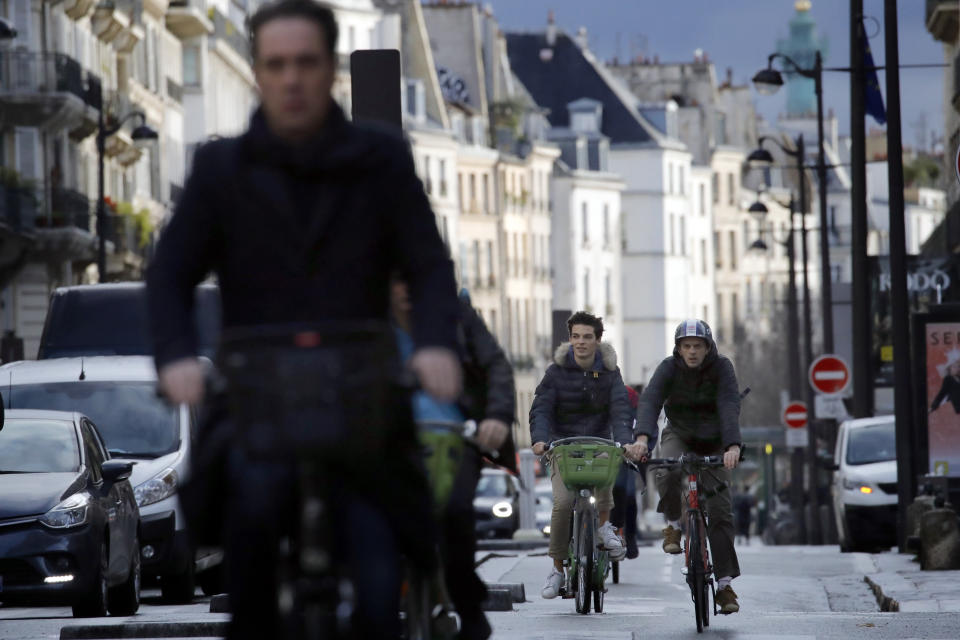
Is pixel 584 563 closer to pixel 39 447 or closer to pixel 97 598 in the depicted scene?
pixel 97 598

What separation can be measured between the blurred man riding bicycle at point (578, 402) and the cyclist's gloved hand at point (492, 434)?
8.33 meters

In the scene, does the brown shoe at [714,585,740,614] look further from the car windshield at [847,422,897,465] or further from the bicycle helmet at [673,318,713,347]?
the car windshield at [847,422,897,465]

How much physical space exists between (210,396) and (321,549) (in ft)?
1.47

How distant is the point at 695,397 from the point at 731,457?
57cm

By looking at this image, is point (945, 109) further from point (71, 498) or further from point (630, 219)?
point (630, 219)

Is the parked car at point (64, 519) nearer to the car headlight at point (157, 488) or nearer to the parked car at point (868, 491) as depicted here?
the car headlight at point (157, 488)

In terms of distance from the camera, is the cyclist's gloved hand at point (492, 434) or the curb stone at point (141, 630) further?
the curb stone at point (141, 630)

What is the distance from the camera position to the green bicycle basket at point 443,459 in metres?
8.41

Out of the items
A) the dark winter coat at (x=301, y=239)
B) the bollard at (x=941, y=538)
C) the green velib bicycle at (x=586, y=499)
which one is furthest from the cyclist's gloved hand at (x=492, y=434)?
the bollard at (x=941, y=538)

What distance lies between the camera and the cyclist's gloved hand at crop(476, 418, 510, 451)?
26.3 feet

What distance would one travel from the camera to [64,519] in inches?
666

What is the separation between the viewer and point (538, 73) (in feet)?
432

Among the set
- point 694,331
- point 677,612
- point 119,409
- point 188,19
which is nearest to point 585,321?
point 694,331

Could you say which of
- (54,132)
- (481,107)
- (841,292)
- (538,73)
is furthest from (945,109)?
(538,73)
